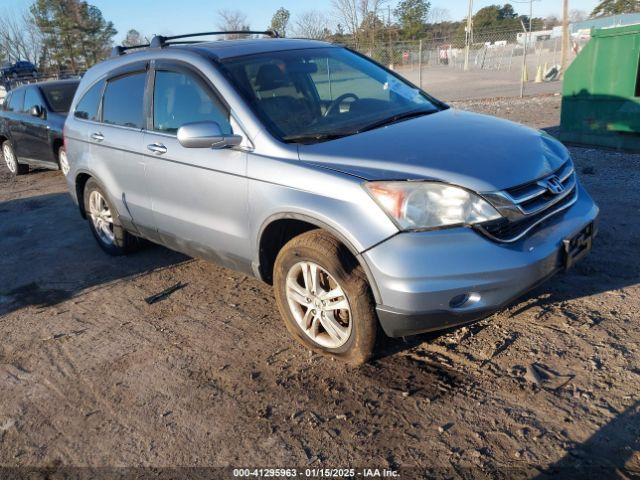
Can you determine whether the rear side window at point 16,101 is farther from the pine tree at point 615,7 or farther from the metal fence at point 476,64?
the pine tree at point 615,7

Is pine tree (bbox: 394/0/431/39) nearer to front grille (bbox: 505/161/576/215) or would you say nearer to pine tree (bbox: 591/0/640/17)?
pine tree (bbox: 591/0/640/17)

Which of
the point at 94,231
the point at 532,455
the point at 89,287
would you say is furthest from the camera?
the point at 94,231

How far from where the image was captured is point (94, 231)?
587cm

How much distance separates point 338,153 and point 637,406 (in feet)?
6.67

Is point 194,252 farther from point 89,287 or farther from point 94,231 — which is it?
point 94,231

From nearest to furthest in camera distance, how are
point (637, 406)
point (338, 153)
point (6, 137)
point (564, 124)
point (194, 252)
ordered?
point (637, 406), point (338, 153), point (194, 252), point (564, 124), point (6, 137)


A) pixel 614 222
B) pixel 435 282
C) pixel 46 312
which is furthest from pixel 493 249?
pixel 46 312

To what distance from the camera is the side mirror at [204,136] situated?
11.8 feet

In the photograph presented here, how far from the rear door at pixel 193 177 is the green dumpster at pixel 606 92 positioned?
20.9 feet

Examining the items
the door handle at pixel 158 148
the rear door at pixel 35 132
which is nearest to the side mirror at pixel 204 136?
the door handle at pixel 158 148

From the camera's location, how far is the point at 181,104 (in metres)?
4.27

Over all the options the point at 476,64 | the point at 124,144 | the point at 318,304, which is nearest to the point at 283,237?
the point at 318,304

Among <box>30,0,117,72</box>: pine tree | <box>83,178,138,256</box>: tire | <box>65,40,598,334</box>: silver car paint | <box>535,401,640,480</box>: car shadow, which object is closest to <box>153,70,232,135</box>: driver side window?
<box>65,40,598,334</box>: silver car paint

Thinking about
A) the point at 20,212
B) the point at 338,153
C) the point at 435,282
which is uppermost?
the point at 338,153
